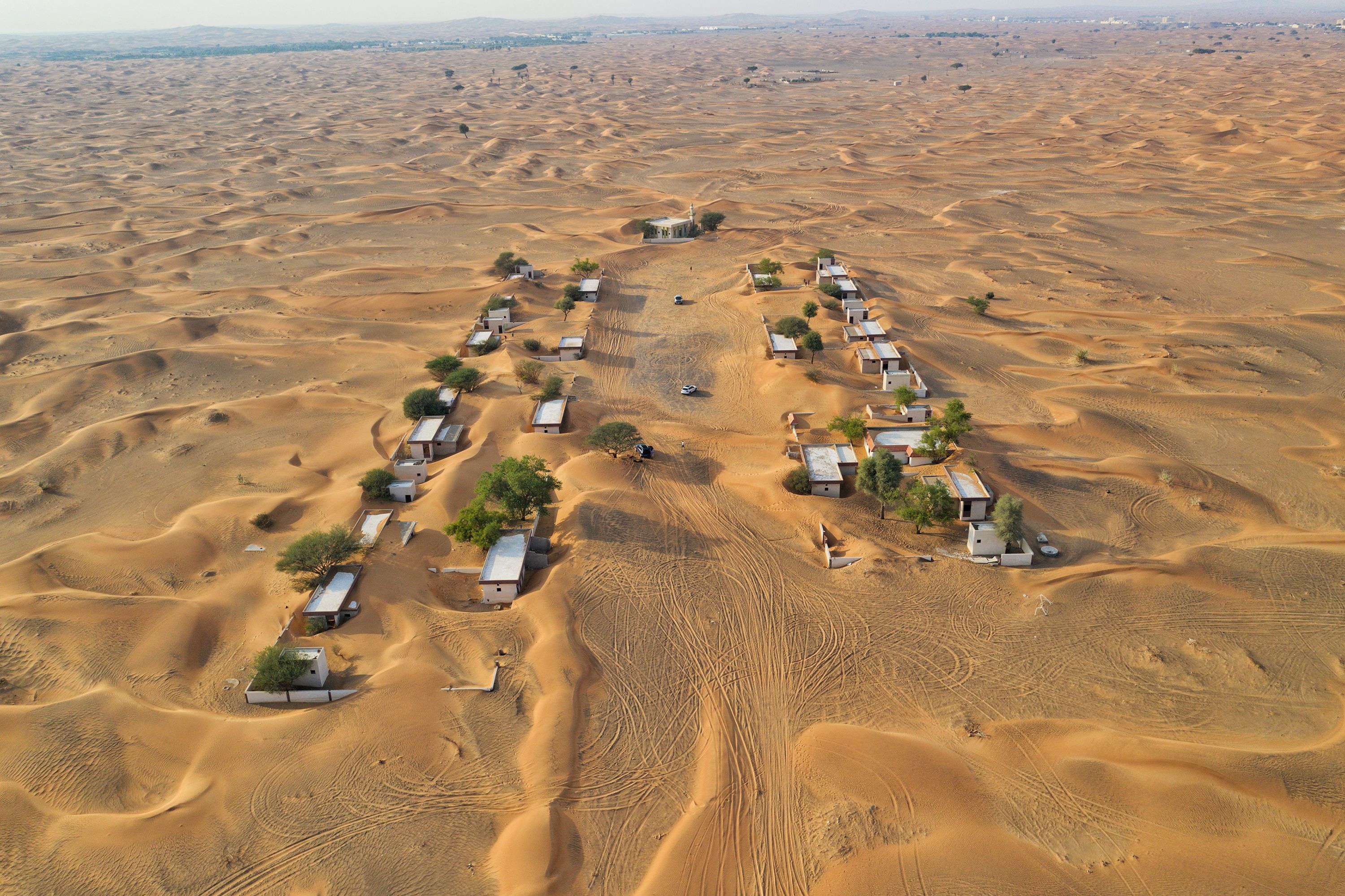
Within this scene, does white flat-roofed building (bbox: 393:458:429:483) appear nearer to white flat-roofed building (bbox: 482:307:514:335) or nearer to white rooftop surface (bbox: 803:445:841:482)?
white rooftop surface (bbox: 803:445:841:482)

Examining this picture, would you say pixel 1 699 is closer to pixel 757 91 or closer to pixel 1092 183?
pixel 1092 183

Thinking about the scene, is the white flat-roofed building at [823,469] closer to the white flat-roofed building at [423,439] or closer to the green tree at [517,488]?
the green tree at [517,488]

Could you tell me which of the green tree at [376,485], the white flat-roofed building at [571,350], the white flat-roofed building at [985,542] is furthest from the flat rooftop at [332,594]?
the white flat-roofed building at [571,350]

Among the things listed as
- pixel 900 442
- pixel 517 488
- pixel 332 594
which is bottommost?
pixel 332 594

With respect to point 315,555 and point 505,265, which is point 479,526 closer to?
point 315,555

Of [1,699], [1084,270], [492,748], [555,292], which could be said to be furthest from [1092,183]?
[1,699]

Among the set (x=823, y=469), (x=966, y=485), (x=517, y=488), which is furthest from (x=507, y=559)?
(x=966, y=485)

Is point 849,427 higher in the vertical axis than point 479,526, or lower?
higher
